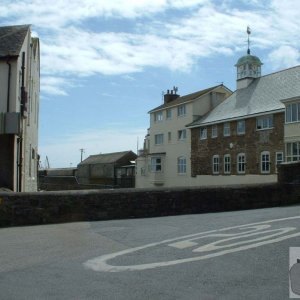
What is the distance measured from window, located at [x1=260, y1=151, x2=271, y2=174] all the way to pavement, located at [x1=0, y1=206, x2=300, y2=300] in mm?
32120

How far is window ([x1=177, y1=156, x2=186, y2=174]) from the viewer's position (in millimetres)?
58200

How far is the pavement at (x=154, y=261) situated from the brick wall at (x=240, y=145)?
3152cm

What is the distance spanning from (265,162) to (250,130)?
3830 millimetres

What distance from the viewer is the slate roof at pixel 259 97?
45188 mm

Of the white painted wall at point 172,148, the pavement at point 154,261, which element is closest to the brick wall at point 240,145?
the white painted wall at point 172,148

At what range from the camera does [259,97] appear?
49.1 metres

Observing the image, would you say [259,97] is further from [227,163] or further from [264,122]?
[227,163]

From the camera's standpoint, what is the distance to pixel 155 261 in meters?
8.36

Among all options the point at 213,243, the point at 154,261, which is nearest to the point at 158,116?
the point at 213,243

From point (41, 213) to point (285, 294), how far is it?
A: 9.61 metres

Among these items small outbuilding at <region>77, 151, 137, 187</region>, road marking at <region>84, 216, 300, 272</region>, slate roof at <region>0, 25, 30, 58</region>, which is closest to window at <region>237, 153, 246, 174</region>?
small outbuilding at <region>77, 151, 137, 187</region>

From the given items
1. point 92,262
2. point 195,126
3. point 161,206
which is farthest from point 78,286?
point 195,126

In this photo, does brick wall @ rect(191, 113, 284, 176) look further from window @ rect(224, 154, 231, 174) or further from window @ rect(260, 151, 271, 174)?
window @ rect(224, 154, 231, 174)

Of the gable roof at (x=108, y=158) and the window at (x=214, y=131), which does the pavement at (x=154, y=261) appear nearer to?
the window at (x=214, y=131)
